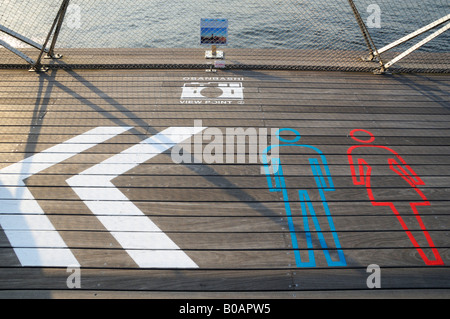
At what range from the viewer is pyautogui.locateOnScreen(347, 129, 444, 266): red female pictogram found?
131 inches

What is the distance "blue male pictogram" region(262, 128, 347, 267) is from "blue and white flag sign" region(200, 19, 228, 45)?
8.24ft

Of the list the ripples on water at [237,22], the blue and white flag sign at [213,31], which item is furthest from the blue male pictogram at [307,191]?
the ripples on water at [237,22]

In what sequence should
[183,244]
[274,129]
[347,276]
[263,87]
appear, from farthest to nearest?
[263,87]
[274,129]
[183,244]
[347,276]

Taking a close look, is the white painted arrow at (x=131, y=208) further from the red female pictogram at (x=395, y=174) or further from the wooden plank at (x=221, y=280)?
the red female pictogram at (x=395, y=174)

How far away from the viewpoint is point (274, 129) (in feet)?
15.4

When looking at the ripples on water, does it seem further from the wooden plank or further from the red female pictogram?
the wooden plank

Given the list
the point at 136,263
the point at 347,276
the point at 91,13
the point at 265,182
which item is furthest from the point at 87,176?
the point at 91,13

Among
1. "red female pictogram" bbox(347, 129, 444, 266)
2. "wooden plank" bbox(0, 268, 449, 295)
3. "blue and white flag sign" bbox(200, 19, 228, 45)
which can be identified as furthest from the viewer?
"blue and white flag sign" bbox(200, 19, 228, 45)

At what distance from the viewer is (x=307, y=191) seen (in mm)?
3814

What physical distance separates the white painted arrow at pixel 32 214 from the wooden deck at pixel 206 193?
0.04 feet

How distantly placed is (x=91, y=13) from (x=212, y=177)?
11543 millimetres

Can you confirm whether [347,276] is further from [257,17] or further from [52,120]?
[257,17]

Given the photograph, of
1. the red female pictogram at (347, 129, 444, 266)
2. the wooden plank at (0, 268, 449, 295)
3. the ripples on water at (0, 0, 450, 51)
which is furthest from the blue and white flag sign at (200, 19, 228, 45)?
the ripples on water at (0, 0, 450, 51)
